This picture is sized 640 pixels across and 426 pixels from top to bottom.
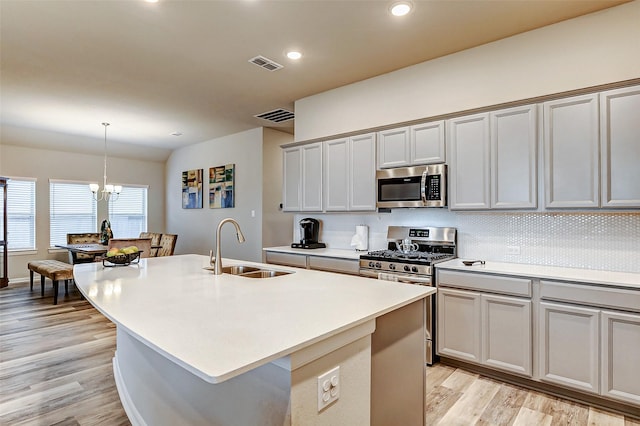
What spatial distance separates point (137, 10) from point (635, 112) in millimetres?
3618

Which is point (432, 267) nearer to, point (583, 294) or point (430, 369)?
point (430, 369)

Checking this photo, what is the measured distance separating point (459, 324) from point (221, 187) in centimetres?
517

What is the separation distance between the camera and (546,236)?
114 inches

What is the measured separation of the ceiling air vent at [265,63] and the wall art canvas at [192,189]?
416 cm

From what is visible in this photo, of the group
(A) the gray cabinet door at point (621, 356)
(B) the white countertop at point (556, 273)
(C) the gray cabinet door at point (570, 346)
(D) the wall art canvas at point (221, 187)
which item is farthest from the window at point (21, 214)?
(A) the gray cabinet door at point (621, 356)

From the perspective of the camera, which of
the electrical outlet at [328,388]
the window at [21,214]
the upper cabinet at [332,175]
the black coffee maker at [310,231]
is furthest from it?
the window at [21,214]

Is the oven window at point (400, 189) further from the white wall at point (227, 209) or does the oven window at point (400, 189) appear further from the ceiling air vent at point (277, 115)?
the white wall at point (227, 209)

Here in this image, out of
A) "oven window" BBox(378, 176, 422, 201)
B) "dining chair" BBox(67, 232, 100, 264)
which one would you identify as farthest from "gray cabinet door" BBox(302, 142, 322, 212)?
"dining chair" BBox(67, 232, 100, 264)

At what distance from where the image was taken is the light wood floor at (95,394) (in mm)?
2199

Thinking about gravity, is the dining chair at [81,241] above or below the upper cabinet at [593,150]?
below

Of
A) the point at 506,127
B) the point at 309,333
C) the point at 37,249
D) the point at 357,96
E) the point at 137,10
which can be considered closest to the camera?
the point at 309,333

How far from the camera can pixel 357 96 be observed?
13.6 ft

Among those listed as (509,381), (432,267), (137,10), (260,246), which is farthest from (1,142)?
(509,381)

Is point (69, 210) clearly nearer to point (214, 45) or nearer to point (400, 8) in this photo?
point (214, 45)
